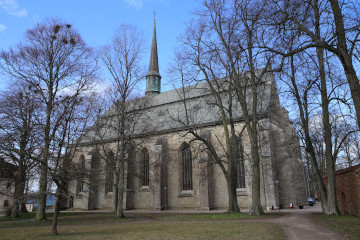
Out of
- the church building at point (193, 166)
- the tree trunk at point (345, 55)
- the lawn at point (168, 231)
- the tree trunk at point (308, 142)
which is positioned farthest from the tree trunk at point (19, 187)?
the tree trunk at point (308, 142)

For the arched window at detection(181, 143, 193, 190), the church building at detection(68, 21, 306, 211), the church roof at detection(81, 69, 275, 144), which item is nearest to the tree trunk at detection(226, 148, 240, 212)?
the church building at detection(68, 21, 306, 211)

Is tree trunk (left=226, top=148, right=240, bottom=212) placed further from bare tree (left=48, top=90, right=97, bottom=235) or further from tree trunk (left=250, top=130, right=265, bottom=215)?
bare tree (left=48, top=90, right=97, bottom=235)

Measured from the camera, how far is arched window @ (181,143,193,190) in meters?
27.3

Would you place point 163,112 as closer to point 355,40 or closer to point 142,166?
point 142,166

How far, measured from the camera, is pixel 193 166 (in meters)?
26.7

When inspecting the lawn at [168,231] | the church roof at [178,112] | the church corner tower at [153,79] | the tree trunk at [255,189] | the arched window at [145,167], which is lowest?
the lawn at [168,231]

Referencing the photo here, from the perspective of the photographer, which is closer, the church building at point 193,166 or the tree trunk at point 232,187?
the tree trunk at point 232,187

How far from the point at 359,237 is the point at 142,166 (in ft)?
78.6

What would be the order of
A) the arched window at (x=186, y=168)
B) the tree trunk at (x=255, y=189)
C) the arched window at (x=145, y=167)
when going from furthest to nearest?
the arched window at (x=145, y=167), the arched window at (x=186, y=168), the tree trunk at (x=255, y=189)

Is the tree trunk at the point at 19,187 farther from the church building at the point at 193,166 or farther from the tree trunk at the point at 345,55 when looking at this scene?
the tree trunk at the point at 345,55

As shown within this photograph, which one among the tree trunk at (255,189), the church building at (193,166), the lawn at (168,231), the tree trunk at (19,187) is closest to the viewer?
the lawn at (168,231)

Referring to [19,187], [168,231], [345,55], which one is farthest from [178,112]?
[345,55]

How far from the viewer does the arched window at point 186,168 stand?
27344 millimetres

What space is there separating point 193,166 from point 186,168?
1321mm
